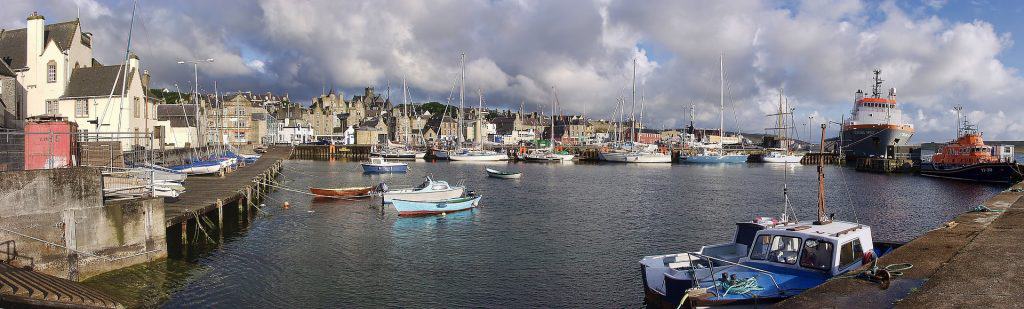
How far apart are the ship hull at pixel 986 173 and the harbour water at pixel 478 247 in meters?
13.9

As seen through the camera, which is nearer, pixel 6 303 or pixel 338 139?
pixel 6 303

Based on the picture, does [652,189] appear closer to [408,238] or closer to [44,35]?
[408,238]

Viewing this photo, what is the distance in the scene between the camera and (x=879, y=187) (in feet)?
203

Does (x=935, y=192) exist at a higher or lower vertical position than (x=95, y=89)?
lower

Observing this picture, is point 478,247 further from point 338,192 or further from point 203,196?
point 338,192

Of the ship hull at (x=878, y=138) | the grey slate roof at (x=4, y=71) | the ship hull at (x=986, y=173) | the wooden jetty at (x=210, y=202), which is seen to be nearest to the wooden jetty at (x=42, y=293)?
the wooden jetty at (x=210, y=202)

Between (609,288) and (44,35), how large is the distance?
5106 cm

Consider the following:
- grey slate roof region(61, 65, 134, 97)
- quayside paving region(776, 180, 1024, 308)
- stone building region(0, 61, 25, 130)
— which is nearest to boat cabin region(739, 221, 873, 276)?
quayside paving region(776, 180, 1024, 308)

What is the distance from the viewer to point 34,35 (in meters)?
47.4

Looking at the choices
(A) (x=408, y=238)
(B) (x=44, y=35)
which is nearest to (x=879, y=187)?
(A) (x=408, y=238)

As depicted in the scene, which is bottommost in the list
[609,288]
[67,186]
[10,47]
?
[609,288]

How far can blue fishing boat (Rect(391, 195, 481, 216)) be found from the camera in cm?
3653

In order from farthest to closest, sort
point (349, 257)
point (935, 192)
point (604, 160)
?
point (604, 160) → point (935, 192) → point (349, 257)

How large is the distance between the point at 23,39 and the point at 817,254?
57.5 meters
